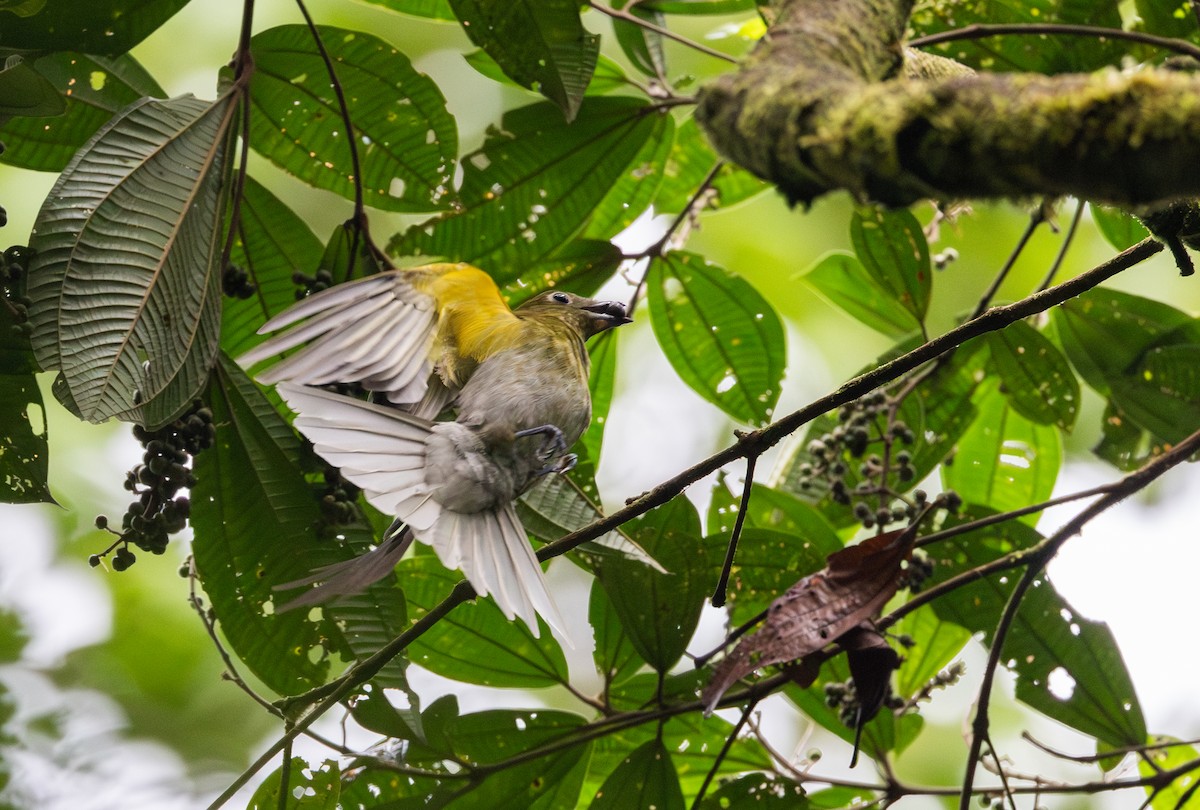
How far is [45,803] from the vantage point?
2.98m

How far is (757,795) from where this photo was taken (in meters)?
2.33

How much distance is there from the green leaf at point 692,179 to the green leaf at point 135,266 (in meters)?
1.48

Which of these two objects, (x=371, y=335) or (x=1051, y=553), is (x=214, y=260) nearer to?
(x=371, y=335)

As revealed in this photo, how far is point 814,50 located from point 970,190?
25cm

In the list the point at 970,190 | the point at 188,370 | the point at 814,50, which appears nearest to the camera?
the point at 970,190

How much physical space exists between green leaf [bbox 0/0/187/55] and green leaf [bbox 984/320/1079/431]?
2.14 m

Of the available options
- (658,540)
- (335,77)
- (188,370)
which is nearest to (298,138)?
(335,77)

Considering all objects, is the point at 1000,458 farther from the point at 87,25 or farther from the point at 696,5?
the point at 87,25

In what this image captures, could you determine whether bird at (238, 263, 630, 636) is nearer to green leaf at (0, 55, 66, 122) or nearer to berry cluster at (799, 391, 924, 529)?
green leaf at (0, 55, 66, 122)

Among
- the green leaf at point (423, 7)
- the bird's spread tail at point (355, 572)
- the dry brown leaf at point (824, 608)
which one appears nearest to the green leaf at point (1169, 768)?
the dry brown leaf at point (824, 608)

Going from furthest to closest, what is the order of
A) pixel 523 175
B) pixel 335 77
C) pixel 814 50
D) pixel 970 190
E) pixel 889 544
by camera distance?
pixel 523 175 → pixel 335 77 → pixel 889 544 → pixel 814 50 → pixel 970 190

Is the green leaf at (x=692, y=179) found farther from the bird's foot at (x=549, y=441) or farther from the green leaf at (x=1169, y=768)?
the green leaf at (x=1169, y=768)

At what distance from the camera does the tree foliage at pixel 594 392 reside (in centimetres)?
179

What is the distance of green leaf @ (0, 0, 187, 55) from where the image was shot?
1.90 m
